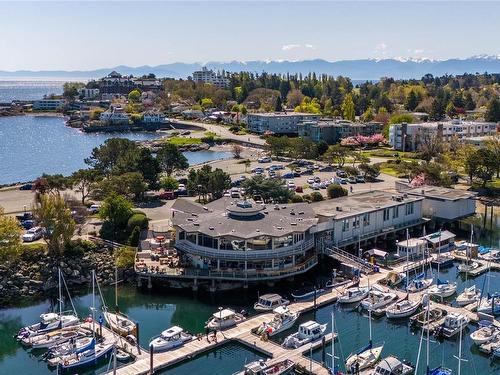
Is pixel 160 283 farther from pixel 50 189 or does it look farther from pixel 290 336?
pixel 50 189

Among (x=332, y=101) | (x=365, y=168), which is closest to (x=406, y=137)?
(x=365, y=168)

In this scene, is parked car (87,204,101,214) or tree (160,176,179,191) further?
tree (160,176,179,191)

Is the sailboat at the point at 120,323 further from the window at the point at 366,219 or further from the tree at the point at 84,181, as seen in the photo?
the tree at the point at 84,181

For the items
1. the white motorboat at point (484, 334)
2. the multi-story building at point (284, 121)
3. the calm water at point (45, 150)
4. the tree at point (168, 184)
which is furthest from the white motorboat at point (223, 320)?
the multi-story building at point (284, 121)

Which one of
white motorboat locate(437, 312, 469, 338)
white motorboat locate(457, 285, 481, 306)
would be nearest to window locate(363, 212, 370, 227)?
white motorboat locate(457, 285, 481, 306)

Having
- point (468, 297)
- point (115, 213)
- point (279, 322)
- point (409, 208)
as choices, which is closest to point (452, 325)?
point (468, 297)

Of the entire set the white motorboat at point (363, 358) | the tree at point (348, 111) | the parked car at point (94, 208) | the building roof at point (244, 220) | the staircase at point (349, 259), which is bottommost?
the white motorboat at point (363, 358)

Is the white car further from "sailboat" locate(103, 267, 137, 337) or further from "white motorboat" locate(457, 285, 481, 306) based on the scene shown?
"white motorboat" locate(457, 285, 481, 306)
